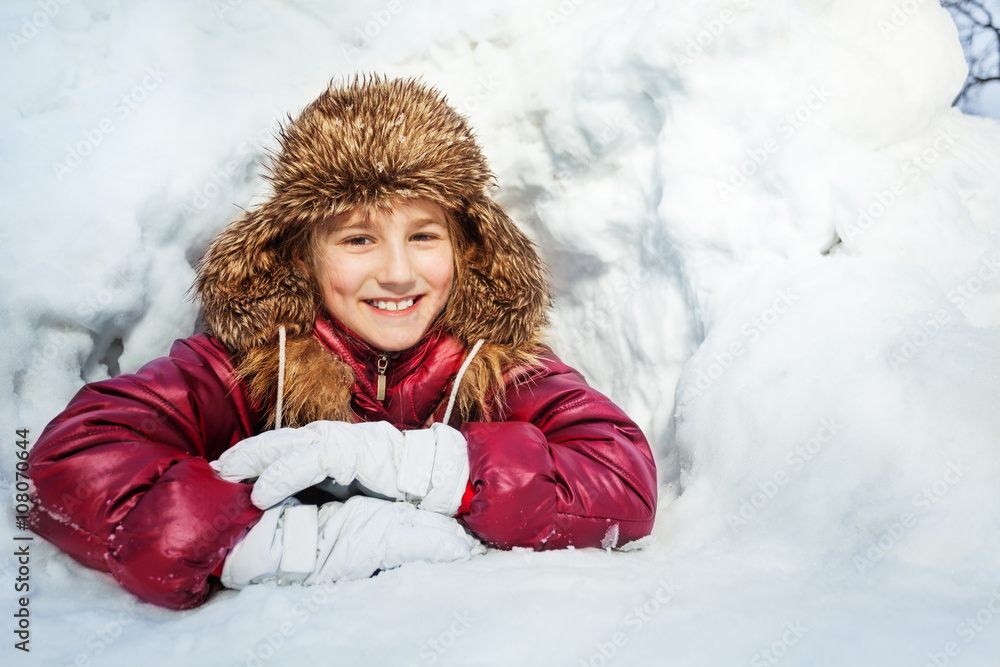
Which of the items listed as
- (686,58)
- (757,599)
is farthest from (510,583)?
(686,58)

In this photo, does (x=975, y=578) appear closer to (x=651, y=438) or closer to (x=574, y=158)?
(x=651, y=438)

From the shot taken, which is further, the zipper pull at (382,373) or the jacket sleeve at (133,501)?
the zipper pull at (382,373)

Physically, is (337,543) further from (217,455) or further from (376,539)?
(217,455)

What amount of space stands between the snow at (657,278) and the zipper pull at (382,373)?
1.84ft

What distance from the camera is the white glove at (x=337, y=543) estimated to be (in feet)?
3.78

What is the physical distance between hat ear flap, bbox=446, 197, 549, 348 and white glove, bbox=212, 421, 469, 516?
1.38 ft
